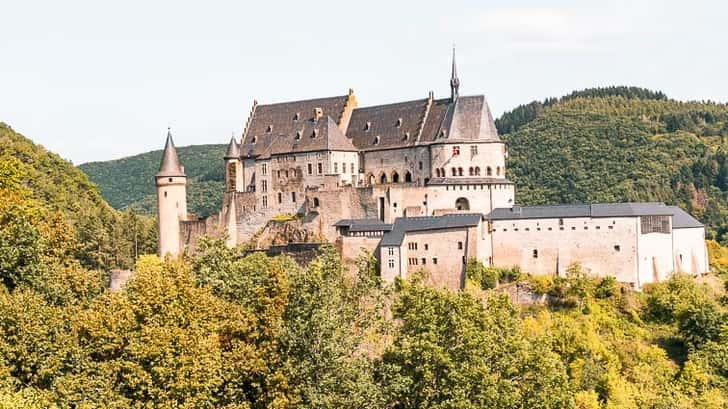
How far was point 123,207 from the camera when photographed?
141 meters

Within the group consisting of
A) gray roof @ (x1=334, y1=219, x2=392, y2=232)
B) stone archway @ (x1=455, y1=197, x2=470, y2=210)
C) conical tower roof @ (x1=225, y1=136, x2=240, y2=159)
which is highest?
conical tower roof @ (x1=225, y1=136, x2=240, y2=159)

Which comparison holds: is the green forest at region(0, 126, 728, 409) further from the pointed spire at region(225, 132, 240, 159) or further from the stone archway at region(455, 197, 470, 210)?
the pointed spire at region(225, 132, 240, 159)

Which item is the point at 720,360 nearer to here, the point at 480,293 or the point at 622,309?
the point at 622,309

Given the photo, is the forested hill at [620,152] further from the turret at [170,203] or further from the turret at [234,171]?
the turret at [170,203]

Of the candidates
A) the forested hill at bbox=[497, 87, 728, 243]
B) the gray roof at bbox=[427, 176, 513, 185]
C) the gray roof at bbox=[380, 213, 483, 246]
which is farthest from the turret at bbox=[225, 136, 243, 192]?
the forested hill at bbox=[497, 87, 728, 243]

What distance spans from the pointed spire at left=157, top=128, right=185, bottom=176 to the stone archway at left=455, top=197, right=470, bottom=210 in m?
16.4

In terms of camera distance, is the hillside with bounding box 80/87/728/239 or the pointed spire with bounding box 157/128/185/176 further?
the hillside with bounding box 80/87/728/239

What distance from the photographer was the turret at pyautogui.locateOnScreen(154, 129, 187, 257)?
67.4m

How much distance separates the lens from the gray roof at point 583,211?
5966 cm

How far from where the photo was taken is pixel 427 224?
6022 cm

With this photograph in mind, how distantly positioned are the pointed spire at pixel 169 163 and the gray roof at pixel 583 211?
61.9 ft

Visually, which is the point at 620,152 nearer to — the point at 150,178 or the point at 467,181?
the point at 467,181

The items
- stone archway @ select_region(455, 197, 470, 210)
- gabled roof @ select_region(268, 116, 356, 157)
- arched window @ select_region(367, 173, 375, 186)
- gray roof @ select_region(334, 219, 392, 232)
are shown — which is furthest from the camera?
arched window @ select_region(367, 173, 375, 186)

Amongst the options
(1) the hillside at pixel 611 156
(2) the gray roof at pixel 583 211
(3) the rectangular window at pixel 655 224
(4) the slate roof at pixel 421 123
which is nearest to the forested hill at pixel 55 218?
(4) the slate roof at pixel 421 123
